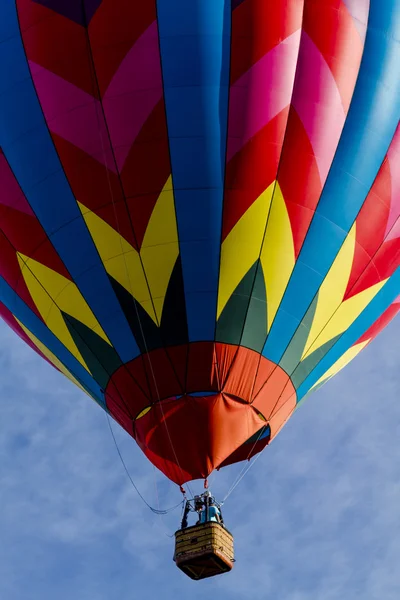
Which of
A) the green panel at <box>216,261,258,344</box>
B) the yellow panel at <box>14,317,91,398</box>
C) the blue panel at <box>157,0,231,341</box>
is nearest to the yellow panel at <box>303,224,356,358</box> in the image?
the green panel at <box>216,261,258,344</box>

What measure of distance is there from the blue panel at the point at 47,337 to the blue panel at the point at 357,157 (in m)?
2.29

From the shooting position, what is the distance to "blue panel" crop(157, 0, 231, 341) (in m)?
14.0

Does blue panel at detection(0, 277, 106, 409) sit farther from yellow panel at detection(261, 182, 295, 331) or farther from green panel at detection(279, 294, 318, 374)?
yellow panel at detection(261, 182, 295, 331)

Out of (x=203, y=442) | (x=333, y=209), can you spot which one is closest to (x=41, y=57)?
(x=333, y=209)

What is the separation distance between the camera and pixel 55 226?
1445 centimetres

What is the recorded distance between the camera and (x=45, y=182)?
47.2 ft

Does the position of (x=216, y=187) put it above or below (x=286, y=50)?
below

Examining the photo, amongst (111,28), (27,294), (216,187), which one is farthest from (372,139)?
(27,294)

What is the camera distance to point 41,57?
47.0 ft

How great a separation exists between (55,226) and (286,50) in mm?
3382

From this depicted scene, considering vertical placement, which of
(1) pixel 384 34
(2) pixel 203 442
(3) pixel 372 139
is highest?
(1) pixel 384 34

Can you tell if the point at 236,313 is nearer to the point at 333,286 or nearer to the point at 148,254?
the point at 148,254

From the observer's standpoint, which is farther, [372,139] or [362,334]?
[362,334]

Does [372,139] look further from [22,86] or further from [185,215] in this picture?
[22,86]
